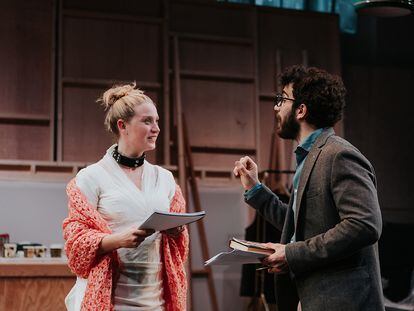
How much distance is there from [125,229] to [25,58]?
11.2ft

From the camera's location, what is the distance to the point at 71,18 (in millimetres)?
5746

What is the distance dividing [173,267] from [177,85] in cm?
340

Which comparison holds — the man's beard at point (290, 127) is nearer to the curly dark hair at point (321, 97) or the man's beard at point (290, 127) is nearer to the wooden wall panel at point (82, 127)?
the curly dark hair at point (321, 97)

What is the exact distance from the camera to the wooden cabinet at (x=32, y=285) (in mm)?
3707

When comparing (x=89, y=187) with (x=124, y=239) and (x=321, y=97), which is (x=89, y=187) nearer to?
(x=124, y=239)

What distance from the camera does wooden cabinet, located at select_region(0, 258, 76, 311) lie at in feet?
12.2

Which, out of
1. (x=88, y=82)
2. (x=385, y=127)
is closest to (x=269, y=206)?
(x=88, y=82)

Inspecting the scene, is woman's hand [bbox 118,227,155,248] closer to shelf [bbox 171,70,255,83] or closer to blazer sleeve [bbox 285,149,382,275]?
blazer sleeve [bbox 285,149,382,275]

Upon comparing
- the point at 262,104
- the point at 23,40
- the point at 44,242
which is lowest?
the point at 44,242

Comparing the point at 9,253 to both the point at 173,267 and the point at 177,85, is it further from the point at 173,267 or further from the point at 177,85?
the point at 177,85

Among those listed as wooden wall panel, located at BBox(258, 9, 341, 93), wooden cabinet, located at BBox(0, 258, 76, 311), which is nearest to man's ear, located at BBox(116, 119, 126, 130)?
wooden cabinet, located at BBox(0, 258, 76, 311)

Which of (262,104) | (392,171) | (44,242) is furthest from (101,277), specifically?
(392,171)

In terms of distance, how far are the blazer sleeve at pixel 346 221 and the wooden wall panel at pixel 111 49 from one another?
3869mm

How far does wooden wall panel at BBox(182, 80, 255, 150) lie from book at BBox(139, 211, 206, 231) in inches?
140
